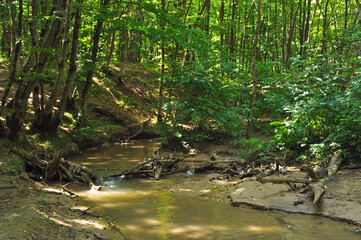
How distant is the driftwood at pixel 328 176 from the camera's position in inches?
309

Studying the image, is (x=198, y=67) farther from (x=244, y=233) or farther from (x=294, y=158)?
(x=244, y=233)

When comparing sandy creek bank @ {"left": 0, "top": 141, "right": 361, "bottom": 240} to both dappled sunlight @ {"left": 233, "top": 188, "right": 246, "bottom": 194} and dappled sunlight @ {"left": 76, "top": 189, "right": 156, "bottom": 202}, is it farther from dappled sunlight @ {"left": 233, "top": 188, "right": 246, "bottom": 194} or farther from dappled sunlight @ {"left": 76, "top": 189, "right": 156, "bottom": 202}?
dappled sunlight @ {"left": 76, "top": 189, "right": 156, "bottom": 202}

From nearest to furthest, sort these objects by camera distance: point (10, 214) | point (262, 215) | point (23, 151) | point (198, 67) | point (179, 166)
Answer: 1. point (10, 214)
2. point (262, 215)
3. point (23, 151)
4. point (179, 166)
5. point (198, 67)

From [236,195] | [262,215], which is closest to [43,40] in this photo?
[236,195]

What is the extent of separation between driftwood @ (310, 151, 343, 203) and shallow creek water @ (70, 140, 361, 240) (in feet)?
2.46

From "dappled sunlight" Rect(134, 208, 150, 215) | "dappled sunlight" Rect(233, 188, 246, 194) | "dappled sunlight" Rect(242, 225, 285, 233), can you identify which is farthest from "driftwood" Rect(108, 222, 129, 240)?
"dappled sunlight" Rect(233, 188, 246, 194)

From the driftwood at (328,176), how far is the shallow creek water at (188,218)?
749 mm

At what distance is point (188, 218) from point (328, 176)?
4469mm

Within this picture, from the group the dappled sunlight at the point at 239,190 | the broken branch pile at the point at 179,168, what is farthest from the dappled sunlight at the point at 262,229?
the broken branch pile at the point at 179,168

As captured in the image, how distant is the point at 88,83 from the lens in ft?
55.6

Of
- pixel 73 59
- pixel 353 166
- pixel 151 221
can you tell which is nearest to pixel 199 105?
pixel 73 59

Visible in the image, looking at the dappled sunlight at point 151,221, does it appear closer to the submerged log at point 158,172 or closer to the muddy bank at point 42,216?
the muddy bank at point 42,216

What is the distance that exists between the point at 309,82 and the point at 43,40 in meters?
10.4

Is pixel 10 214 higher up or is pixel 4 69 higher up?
pixel 4 69
